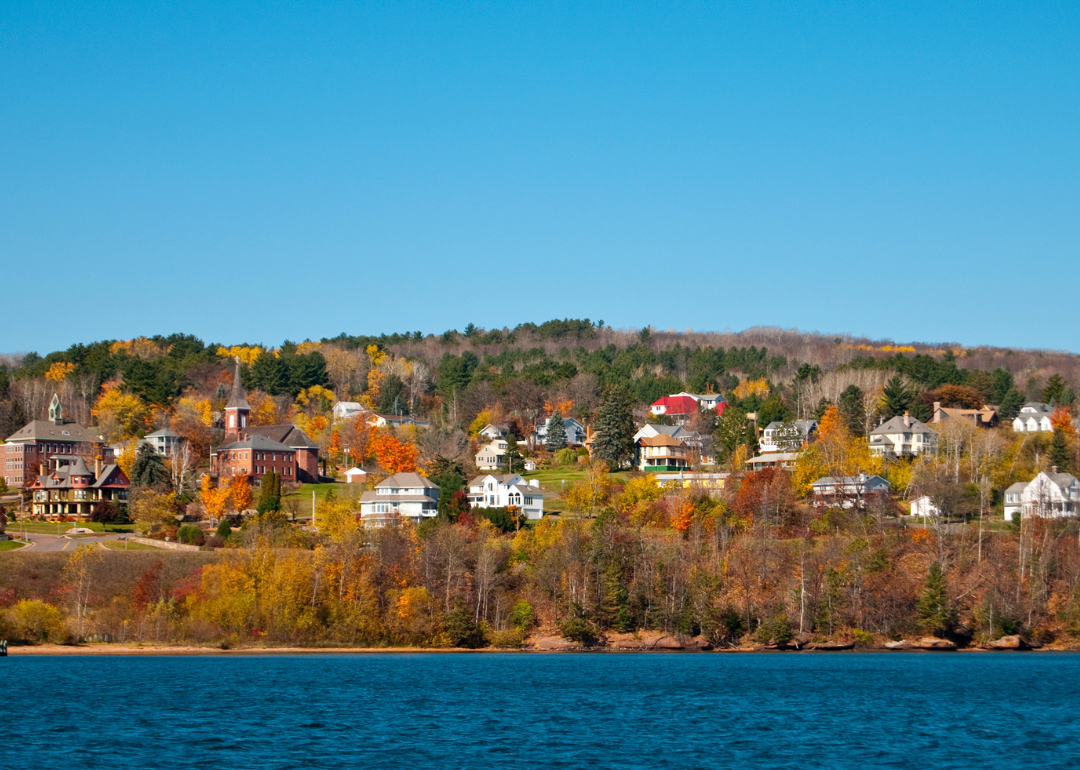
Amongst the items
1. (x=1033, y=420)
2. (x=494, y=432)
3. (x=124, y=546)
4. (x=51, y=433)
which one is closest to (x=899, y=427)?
(x=1033, y=420)

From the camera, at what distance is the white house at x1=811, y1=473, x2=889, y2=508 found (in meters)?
95.8

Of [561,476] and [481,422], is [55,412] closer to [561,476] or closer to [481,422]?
[481,422]

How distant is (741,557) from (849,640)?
9.80 metres

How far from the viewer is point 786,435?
124 meters

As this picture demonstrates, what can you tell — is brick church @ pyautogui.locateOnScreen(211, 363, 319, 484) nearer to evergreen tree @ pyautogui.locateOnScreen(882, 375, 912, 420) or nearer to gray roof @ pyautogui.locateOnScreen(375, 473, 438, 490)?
gray roof @ pyautogui.locateOnScreen(375, 473, 438, 490)

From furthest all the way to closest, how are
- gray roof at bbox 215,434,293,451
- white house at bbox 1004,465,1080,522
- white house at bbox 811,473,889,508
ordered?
gray roof at bbox 215,434,293,451, white house at bbox 811,473,889,508, white house at bbox 1004,465,1080,522

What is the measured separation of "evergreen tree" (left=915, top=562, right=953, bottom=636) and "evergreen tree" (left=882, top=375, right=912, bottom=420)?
5915cm

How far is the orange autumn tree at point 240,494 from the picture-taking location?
104500 mm

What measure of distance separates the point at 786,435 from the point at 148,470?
65.3 m

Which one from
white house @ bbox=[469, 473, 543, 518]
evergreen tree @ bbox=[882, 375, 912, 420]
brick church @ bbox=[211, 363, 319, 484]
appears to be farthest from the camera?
evergreen tree @ bbox=[882, 375, 912, 420]

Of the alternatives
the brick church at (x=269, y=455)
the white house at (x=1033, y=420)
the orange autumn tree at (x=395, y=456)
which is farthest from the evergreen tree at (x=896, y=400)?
the brick church at (x=269, y=455)

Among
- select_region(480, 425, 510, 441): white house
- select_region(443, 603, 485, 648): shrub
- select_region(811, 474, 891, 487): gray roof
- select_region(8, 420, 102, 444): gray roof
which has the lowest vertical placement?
select_region(443, 603, 485, 648): shrub

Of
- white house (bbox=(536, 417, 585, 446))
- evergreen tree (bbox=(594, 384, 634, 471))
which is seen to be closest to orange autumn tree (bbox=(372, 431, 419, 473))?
evergreen tree (bbox=(594, 384, 634, 471))

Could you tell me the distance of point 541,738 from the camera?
128 ft
